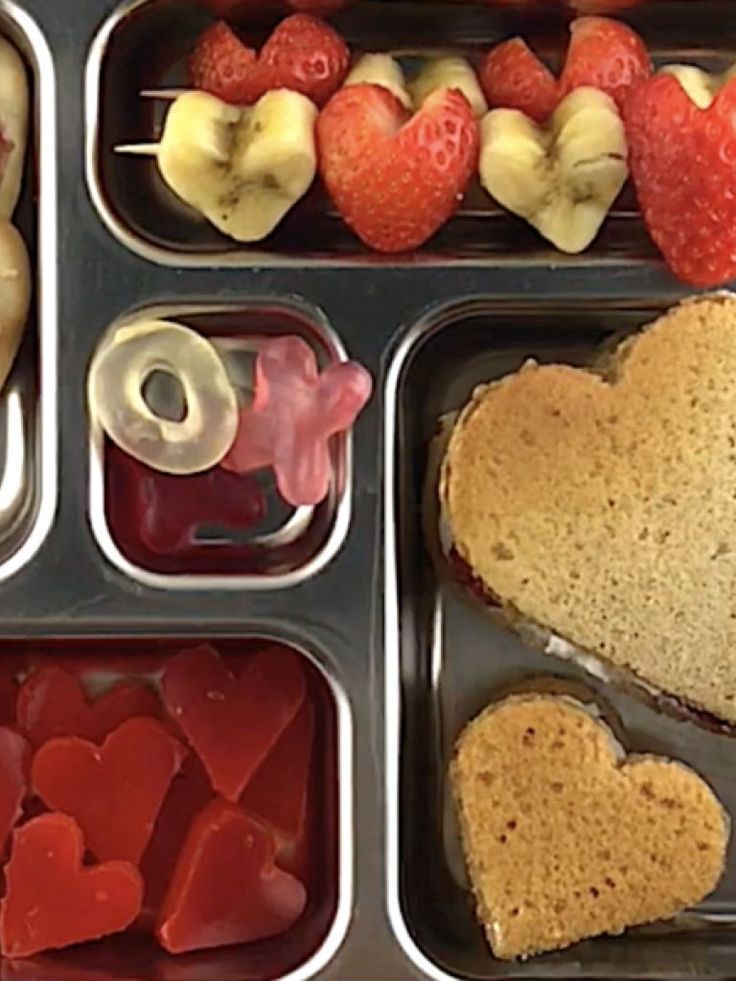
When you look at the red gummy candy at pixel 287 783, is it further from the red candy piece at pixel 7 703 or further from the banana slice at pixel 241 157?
the banana slice at pixel 241 157

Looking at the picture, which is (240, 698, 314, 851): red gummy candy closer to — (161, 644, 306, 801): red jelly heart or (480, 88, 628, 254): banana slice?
(161, 644, 306, 801): red jelly heart

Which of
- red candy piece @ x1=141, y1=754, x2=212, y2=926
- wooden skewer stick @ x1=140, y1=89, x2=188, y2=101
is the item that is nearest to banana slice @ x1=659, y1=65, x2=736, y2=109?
wooden skewer stick @ x1=140, y1=89, x2=188, y2=101

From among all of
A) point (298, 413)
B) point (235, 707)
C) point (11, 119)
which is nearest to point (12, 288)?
point (11, 119)

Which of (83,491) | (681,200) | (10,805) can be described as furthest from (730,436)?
(10,805)

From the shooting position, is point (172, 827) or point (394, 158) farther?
point (172, 827)

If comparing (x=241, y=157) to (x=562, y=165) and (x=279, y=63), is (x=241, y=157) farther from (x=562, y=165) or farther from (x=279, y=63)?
(x=562, y=165)
